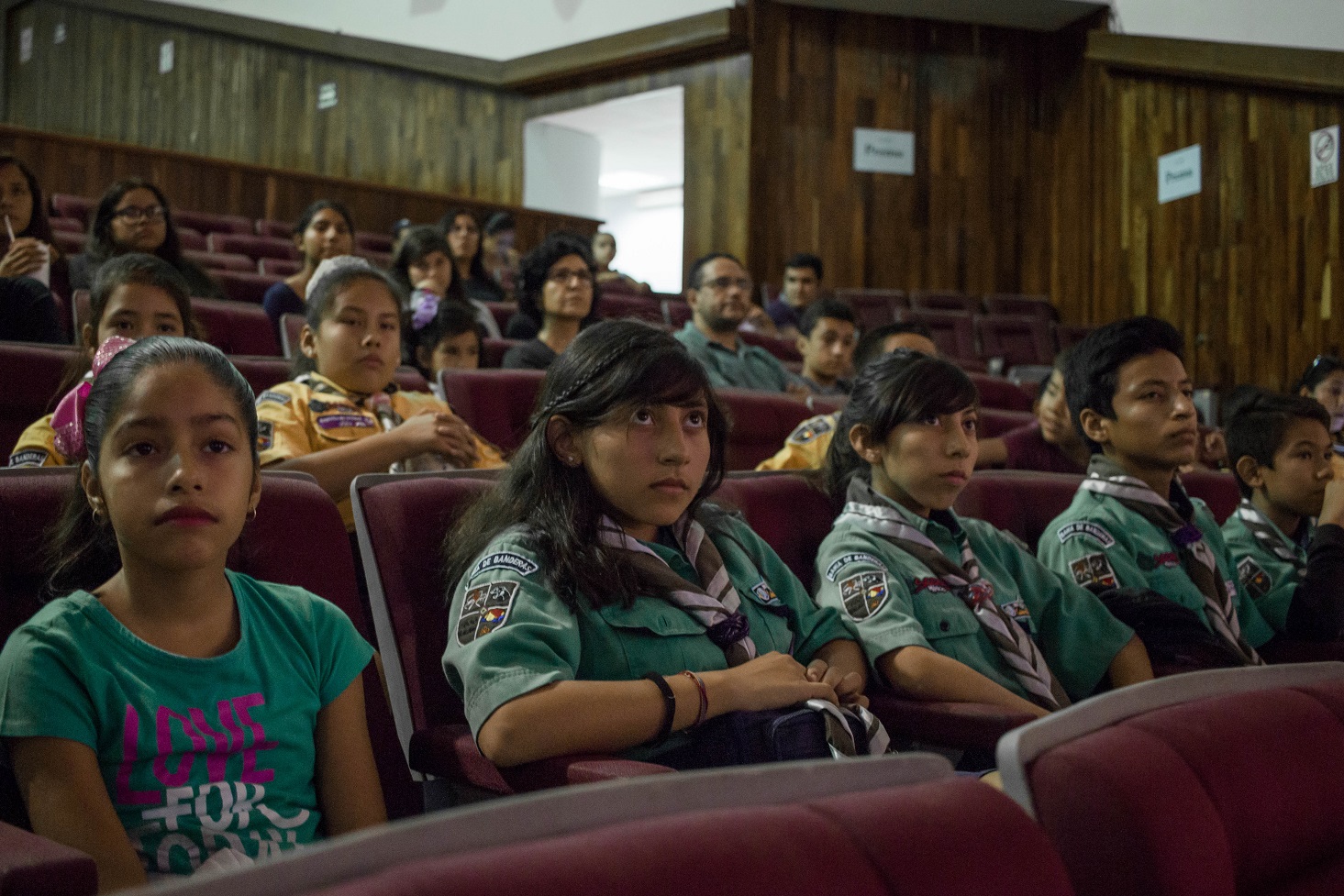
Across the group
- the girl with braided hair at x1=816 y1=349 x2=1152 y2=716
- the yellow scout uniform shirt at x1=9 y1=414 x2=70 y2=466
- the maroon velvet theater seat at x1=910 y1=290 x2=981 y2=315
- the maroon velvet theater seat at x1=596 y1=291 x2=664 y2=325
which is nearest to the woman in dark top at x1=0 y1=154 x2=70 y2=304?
the yellow scout uniform shirt at x1=9 y1=414 x2=70 y2=466

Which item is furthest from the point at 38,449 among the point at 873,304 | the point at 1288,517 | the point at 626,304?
the point at 873,304

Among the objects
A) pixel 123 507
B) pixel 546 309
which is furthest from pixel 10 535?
pixel 546 309

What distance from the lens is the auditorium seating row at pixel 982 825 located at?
32 centimetres

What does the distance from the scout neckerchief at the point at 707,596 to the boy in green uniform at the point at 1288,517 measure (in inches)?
34.5

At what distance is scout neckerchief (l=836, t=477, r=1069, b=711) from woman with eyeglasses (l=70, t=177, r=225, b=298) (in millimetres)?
1658

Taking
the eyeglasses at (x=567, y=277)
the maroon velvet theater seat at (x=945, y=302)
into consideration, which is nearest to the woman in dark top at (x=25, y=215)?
the eyeglasses at (x=567, y=277)

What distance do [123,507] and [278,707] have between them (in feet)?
0.53

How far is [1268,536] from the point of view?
5.45 feet

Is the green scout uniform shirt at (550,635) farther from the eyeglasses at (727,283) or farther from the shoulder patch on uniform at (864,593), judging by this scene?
the eyeglasses at (727,283)

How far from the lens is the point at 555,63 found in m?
6.32

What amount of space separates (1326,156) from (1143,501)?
4165 mm

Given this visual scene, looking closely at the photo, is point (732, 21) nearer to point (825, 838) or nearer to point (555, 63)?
point (555, 63)

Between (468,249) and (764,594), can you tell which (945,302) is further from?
(764,594)

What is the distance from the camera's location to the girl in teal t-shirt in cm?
71
